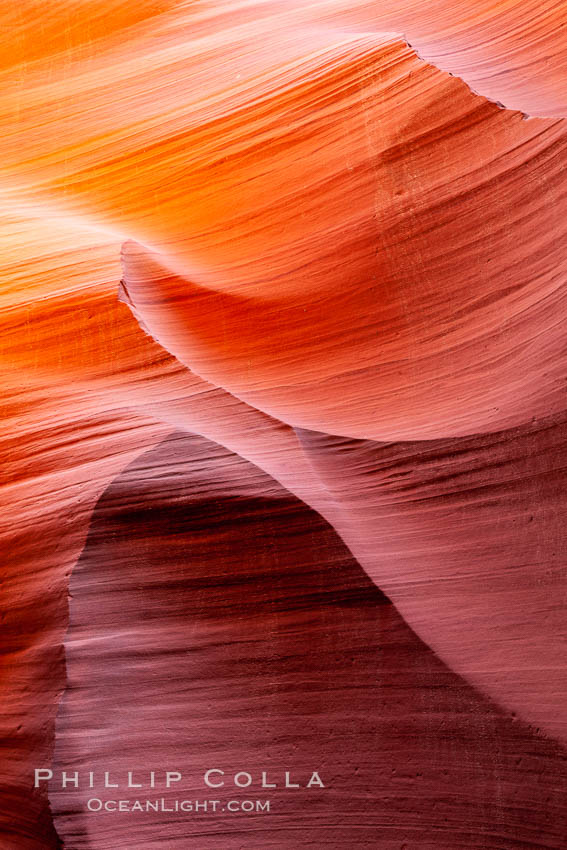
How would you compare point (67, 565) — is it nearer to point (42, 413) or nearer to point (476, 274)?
point (42, 413)

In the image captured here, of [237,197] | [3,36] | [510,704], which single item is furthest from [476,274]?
[3,36]

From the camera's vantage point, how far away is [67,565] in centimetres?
224

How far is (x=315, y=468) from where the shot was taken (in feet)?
8.22

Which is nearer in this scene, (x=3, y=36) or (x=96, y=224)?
(x=96, y=224)

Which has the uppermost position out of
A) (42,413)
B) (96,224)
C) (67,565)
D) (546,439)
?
(96,224)

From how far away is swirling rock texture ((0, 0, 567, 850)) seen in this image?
216 centimetres

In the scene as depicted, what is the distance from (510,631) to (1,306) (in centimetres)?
210

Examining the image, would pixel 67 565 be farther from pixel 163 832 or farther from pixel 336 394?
pixel 336 394

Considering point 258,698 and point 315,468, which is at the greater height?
point 315,468

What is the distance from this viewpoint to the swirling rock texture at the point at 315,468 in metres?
2.16

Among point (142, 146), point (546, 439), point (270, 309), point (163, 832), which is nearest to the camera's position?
point (163, 832)

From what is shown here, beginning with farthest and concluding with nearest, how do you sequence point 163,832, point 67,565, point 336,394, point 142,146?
point 142,146
point 336,394
point 67,565
point 163,832

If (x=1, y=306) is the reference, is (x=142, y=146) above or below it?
above

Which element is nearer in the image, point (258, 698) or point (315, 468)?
point (258, 698)
